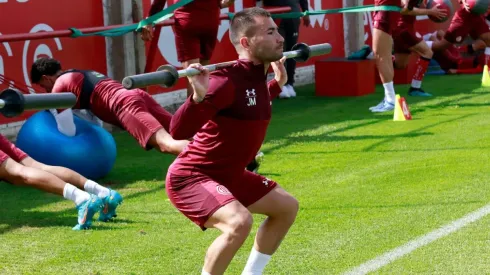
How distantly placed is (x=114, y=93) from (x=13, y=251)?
2.22 m

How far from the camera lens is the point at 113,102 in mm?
8211

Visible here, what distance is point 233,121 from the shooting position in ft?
16.4

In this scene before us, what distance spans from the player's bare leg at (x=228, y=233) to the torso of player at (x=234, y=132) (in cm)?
25

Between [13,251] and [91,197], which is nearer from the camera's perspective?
[13,251]

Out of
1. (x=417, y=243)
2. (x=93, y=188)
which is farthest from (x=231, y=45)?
(x=417, y=243)

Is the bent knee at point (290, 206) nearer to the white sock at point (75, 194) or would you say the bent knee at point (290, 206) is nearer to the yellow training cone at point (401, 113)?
the white sock at point (75, 194)

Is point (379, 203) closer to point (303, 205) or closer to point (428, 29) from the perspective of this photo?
point (303, 205)

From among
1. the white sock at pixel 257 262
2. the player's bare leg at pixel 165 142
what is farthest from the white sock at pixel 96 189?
the white sock at pixel 257 262

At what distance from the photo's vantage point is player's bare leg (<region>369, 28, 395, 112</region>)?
12.6 meters

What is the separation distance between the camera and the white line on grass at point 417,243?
18.6 feet

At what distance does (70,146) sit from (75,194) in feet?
5.25

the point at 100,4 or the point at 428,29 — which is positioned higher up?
the point at 100,4

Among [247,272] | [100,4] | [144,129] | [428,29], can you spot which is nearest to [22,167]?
[144,129]

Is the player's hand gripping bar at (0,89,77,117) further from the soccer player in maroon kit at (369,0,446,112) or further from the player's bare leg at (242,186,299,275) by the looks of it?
the soccer player in maroon kit at (369,0,446,112)
